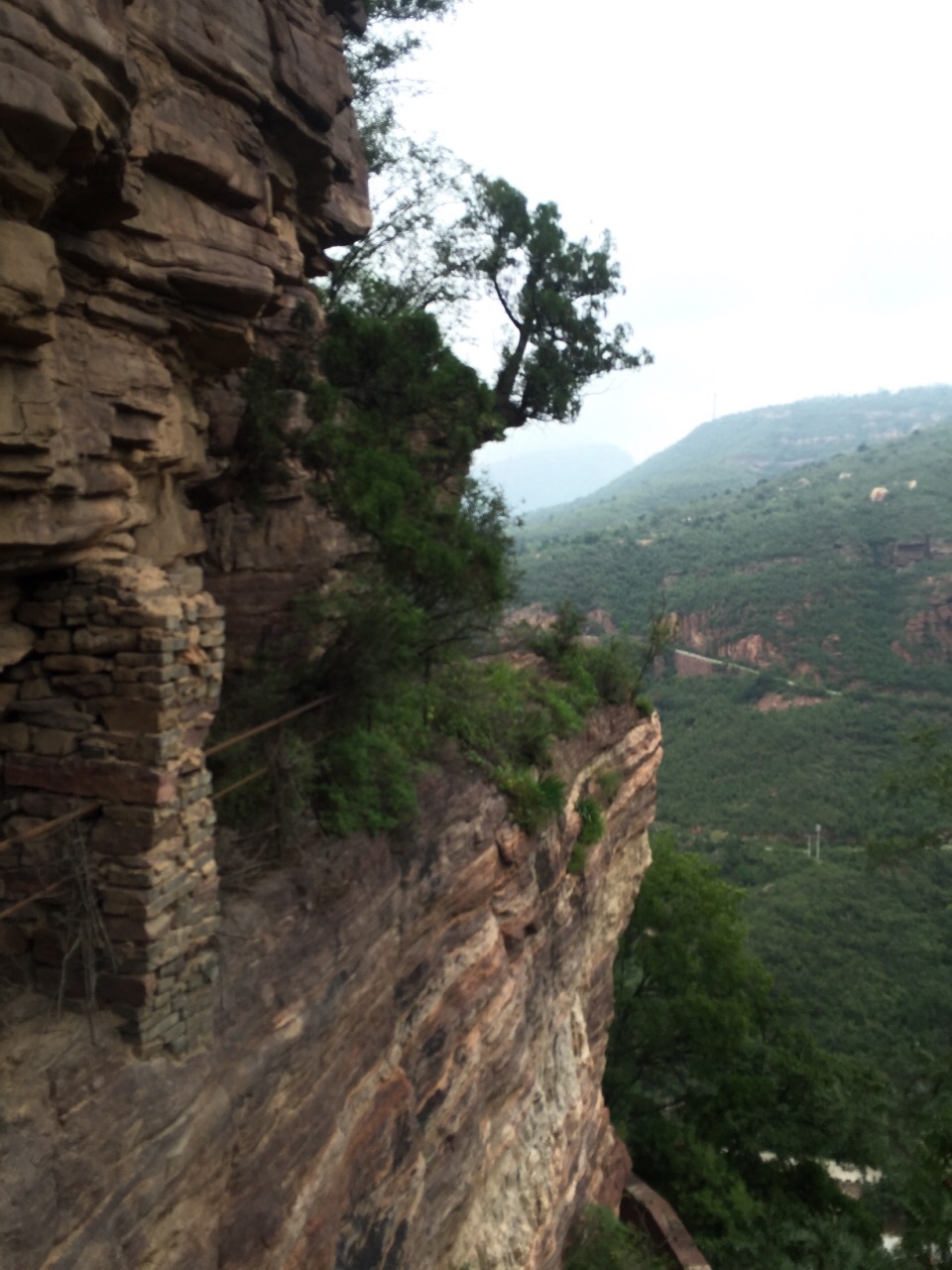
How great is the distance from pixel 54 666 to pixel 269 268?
12.3 feet

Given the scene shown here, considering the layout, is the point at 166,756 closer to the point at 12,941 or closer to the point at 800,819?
the point at 12,941

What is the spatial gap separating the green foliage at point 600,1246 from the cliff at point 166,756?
4.11 metres

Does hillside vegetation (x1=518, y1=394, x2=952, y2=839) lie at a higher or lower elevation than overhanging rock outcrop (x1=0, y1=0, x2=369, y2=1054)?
lower

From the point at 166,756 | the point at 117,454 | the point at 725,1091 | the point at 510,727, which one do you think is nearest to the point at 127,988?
the point at 166,756

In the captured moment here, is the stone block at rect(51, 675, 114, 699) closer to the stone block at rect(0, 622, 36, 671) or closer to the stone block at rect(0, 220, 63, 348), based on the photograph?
the stone block at rect(0, 622, 36, 671)

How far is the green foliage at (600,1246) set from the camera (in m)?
11.8

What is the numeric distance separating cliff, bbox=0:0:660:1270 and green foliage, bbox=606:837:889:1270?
1040 centimetres

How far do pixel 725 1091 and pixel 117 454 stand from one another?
19108 millimetres

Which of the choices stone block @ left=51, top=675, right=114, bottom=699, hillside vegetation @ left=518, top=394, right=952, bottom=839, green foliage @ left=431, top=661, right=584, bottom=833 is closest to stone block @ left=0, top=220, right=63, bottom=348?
stone block @ left=51, top=675, right=114, bottom=699

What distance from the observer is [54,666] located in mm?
6066

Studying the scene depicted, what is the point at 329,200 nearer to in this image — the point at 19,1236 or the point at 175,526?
the point at 175,526

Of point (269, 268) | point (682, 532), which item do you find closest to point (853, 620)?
point (682, 532)

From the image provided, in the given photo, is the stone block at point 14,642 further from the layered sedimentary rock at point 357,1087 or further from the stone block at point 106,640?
the layered sedimentary rock at point 357,1087

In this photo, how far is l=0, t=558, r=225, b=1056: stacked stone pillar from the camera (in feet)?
19.0
